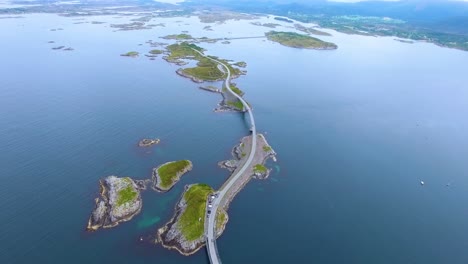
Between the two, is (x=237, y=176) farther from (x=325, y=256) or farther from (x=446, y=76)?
(x=446, y=76)

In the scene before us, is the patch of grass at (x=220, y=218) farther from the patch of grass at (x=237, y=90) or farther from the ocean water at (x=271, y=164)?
the patch of grass at (x=237, y=90)

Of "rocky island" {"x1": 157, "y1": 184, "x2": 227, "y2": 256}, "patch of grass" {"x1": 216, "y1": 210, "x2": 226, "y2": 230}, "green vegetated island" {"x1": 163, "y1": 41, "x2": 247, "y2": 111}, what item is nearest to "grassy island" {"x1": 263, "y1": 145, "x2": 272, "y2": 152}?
"rocky island" {"x1": 157, "y1": 184, "x2": 227, "y2": 256}

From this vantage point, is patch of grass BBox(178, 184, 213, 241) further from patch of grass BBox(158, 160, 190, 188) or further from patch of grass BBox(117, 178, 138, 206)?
patch of grass BBox(117, 178, 138, 206)

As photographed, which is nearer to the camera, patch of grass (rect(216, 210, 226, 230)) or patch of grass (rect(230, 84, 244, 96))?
patch of grass (rect(216, 210, 226, 230))

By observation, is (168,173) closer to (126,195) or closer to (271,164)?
(126,195)

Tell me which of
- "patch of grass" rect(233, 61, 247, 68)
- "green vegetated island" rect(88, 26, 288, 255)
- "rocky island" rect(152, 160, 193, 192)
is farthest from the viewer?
"patch of grass" rect(233, 61, 247, 68)

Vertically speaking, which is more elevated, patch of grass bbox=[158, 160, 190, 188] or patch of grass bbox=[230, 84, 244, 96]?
patch of grass bbox=[158, 160, 190, 188]

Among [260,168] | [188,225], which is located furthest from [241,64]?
[188,225]

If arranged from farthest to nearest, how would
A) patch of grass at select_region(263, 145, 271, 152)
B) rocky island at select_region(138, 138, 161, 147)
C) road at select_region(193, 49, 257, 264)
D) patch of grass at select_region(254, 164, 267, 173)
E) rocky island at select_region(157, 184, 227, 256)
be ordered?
rocky island at select_region(138, 138, 161, 147)
patch of grass at select_region(263, 145, 271, 152)
patch of grass at select_region(254, 164, 267, 173)
rocky island at select_region(157, 184, 227, 256)
road at select_region(193, 49, 257, 264)
